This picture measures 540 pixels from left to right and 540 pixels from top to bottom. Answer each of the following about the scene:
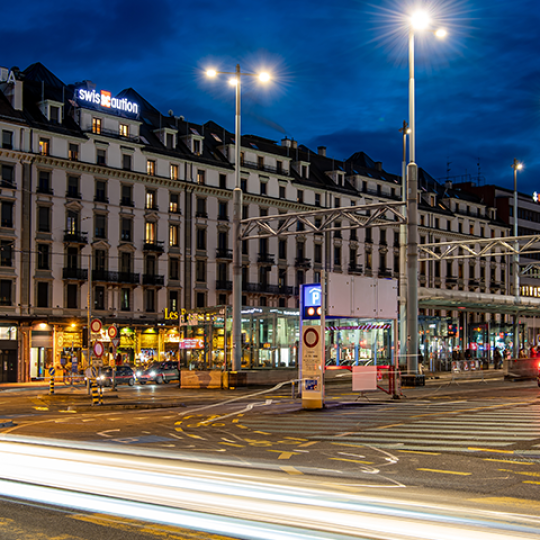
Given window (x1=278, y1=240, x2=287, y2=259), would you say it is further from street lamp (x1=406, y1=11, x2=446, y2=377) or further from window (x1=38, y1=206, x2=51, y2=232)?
street lamp (x1=406, y1=11, x2=446, y2=377)

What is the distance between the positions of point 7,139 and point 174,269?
698 inches

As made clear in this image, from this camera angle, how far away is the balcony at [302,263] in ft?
253

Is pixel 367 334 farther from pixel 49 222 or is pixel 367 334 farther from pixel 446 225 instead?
pixel 446 225

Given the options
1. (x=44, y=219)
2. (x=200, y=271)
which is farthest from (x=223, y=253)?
(x=44, y=219)

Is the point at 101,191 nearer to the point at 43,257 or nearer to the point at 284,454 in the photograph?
the point at 43,257

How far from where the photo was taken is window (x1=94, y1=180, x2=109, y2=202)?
6122 centimetres

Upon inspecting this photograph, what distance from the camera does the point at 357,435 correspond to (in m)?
16.1

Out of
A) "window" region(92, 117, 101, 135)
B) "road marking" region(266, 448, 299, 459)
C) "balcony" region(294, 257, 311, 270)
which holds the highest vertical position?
"window" region(92, 117, 101, 135)

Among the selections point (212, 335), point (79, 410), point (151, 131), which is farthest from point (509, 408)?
point (151, 131)

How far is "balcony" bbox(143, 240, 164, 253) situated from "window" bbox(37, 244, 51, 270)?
8622mm

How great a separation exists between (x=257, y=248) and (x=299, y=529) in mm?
68078

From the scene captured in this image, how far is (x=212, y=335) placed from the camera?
3984 cm

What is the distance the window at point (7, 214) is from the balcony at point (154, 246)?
38.2ft

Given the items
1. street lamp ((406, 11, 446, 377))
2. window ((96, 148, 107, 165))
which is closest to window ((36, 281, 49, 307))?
window ((96, 148, 107, 165))
